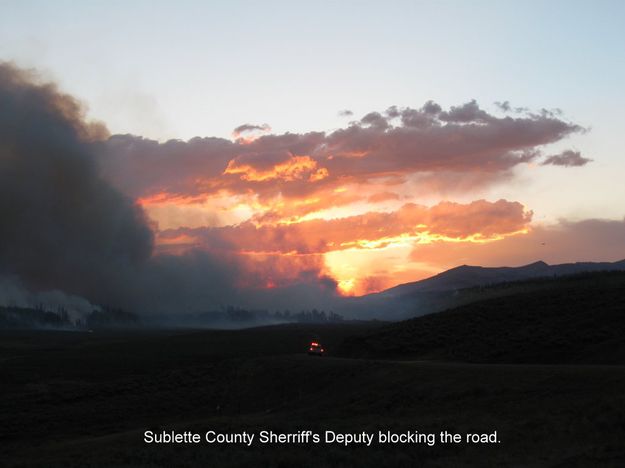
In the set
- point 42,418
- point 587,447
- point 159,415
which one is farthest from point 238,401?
point 587,447

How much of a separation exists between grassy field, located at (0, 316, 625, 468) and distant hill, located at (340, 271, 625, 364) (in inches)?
377

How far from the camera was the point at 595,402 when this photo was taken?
2331 cm

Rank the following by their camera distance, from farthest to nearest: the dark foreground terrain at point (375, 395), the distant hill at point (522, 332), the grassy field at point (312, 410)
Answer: the distant hill at point (522, 332) < the dark foreground terrain at point (375, 395) < the grassy field at point (312, 410)

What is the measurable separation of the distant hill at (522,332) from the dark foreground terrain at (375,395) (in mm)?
156

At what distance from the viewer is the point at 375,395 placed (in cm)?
3366

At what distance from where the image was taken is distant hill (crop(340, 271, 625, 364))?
43.6m

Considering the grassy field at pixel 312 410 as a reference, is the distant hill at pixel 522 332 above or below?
above

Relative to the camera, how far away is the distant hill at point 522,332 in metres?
43.6

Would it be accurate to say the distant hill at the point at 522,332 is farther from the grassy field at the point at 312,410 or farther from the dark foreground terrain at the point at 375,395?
the grassy field at the point at 312,410

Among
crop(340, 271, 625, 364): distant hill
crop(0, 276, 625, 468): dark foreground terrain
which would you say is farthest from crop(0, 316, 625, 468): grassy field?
crop(340, 271, 625, 364): distant hill

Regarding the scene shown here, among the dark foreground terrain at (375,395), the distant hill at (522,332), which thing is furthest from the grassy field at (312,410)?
the distant hill at (522,332)

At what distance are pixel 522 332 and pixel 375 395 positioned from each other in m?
20.2

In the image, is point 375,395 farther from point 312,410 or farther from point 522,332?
point 522,332

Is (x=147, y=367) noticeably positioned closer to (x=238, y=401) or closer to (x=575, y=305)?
(x=238, y=401)
